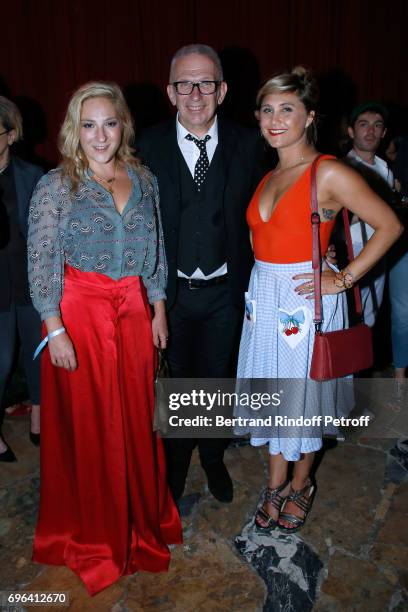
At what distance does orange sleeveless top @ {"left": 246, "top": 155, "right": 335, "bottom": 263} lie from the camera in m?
1.94

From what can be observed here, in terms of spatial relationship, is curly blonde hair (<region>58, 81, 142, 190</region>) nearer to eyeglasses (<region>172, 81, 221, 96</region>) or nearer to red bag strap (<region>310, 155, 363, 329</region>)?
eyeglasses (<region>172, 81, 221, 96</region>)

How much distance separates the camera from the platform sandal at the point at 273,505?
7.70 ft

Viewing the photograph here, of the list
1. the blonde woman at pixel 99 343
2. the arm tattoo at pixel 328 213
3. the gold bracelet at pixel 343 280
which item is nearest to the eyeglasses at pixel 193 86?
the blonde woman at pixel 99 343

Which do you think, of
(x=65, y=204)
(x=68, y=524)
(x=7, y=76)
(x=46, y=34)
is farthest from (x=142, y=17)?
(x=68, y=524)

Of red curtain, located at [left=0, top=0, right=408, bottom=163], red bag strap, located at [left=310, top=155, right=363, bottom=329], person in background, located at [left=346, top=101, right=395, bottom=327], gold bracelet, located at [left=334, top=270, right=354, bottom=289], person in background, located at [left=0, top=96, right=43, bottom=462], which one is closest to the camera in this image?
red bag strap, located at [left=310, top=155, right=363, bottom=329]

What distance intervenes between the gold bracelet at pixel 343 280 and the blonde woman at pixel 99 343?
2.28ft

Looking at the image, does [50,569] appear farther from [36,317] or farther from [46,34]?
[46,34]

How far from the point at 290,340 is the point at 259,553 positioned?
0.95 metres

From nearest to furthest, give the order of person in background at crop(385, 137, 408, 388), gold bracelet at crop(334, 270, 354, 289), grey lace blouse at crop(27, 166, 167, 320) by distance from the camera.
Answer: grey lace blouse at crop(27, 166, 167, 320), gold bracelet at crop(334, 270, 354, 289), person in background at crop(385, 137, 408, 388)

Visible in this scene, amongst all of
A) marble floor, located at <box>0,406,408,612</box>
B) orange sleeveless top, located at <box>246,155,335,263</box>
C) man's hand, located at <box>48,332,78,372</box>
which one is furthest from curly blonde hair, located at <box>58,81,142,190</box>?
marble floor, located at <box>0,406,408,612</box>

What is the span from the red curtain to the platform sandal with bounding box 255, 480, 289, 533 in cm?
293

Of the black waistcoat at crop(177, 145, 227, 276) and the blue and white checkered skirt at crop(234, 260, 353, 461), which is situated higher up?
the black waistcoat at crop(177, 145, 227, 276)

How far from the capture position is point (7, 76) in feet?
12.0

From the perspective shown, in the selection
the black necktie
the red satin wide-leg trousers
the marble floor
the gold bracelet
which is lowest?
the marble floor
